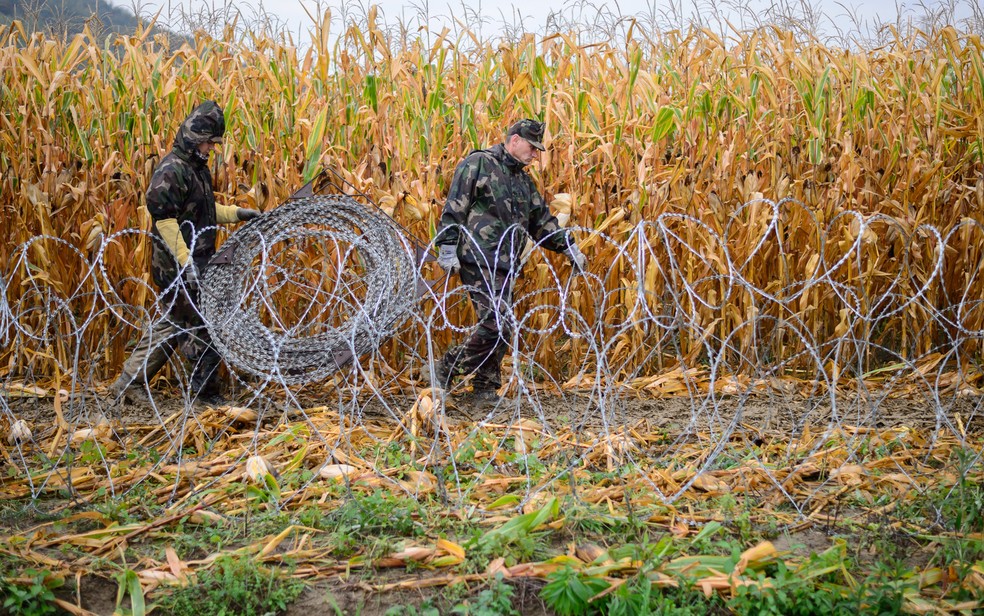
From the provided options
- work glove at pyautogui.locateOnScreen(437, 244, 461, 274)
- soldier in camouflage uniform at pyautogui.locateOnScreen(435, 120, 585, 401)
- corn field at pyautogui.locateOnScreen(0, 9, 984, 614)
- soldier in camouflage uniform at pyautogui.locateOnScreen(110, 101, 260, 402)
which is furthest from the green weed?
work glove at pyautogui.locateOnScreen(437, 244, 461, 274)

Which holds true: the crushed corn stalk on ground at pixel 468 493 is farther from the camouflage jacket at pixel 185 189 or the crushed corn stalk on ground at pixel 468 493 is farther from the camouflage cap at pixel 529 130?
the camouflage cap at pixel 529 130

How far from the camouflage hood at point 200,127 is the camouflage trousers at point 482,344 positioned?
5.73 ft

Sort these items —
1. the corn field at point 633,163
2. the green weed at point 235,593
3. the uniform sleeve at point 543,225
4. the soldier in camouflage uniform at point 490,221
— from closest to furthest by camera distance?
the green weed at point 235,593
the soldier in camouflage uniform at point 490,221
the uniform sleeve at point 543,225
the corn field at point 633,163

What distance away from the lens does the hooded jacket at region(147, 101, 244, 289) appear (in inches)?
190

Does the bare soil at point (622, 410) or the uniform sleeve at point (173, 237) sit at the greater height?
the uniform sleeve at point (173, 237)

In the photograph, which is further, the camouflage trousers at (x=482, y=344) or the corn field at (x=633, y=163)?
the corn field at (x=633, y=163)

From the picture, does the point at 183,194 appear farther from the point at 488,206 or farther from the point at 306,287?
the point at 488,206

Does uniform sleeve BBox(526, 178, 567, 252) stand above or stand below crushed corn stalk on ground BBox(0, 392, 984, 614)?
above

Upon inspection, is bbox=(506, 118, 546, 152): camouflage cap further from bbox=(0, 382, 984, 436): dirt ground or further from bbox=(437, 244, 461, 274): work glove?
bbox=(0, 382, 984, 436): dirt ground

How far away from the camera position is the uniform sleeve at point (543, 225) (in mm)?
5236

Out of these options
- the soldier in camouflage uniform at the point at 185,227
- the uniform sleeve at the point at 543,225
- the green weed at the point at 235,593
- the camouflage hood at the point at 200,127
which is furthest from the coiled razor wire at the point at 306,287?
the green weed at the point at 235,593

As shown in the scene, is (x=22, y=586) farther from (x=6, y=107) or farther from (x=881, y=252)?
(x=881, y=252)

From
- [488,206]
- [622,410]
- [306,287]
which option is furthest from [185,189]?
[622,410]

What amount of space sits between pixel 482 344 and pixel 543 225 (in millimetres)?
886
